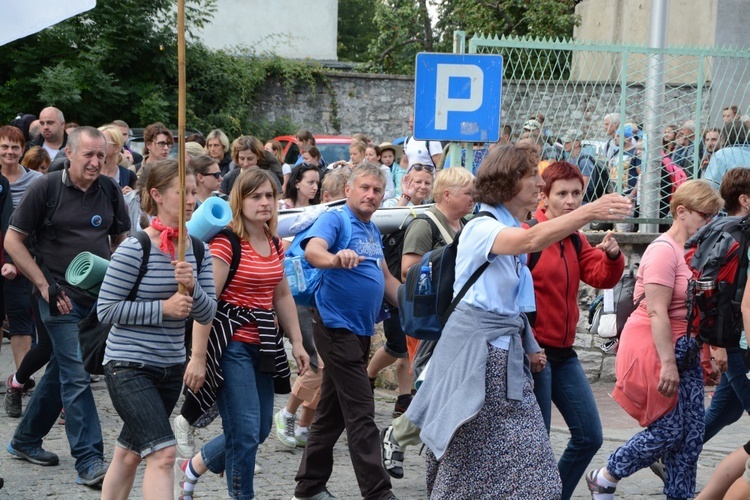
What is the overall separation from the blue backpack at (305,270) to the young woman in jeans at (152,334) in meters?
1.10

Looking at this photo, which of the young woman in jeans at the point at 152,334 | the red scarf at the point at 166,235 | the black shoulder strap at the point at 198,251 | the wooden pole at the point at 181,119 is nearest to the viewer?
the wooden pole at the point at 181,119

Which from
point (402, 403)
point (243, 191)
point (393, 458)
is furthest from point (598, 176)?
point (243, 191)

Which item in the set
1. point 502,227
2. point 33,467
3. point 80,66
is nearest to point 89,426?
point 33,467

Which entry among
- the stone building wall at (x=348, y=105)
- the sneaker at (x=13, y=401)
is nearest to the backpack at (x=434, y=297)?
the sneaker at (x=13, y=401)

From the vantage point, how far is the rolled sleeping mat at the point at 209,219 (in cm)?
500

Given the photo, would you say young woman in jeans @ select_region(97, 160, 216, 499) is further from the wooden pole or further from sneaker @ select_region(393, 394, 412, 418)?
sneaker @ select_region(393, 394, 412, 418)

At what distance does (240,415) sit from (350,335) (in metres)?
0.91

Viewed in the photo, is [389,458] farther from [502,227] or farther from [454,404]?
[502,227]

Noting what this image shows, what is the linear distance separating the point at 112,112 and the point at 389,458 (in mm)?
17155

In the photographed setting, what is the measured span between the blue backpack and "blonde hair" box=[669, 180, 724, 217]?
1767mm

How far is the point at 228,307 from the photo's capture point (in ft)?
17.1

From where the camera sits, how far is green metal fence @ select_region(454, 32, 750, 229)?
916cm

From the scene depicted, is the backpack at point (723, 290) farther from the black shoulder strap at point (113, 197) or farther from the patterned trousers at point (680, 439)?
the black shoulder strap at point (113, 197)

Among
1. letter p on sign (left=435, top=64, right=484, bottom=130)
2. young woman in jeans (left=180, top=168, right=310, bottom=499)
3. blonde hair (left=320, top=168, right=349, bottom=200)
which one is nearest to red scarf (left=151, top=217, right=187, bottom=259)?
young woman in jeans (left=180, top=168, right=310, bottom=499)
